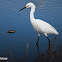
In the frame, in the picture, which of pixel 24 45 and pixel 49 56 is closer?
pixel 49 56

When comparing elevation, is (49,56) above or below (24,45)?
below

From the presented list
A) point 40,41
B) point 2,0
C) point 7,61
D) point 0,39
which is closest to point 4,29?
point 0,39

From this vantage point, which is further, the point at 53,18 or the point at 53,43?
the point at 53,18

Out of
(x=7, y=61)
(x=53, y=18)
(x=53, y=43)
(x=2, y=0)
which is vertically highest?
(x=2, y=0)

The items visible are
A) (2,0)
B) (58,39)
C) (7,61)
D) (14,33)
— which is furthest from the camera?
(2,0)

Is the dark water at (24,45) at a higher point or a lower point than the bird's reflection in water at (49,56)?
higher

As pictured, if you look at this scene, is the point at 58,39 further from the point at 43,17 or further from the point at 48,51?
the point at 43,17

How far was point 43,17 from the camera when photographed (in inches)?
514

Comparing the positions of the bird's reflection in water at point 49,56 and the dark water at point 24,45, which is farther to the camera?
the dark water at point 24,45

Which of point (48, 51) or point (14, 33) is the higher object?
point (14, 33)

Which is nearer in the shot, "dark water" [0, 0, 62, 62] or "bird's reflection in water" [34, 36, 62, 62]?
"bird's reflection in water" [34, 36, 62, 62]

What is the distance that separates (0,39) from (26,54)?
2130 mm

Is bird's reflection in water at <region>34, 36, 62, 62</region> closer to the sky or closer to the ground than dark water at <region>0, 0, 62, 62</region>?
closer to the ground

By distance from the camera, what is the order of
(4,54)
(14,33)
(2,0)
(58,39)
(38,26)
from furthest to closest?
(2,0), (14,33), (58,39), (38,26), (4,54)
